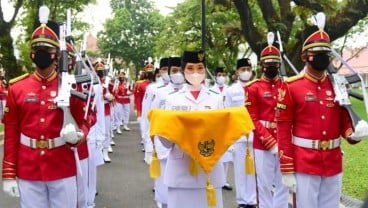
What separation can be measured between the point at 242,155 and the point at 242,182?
435 millimetres

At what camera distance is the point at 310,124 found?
215 inches

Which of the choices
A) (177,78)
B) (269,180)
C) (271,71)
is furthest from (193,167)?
(177,78)

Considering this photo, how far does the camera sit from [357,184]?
9.04 meters

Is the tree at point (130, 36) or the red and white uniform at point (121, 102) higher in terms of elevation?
the tree at point (130, 36)

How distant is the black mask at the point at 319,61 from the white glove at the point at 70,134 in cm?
233

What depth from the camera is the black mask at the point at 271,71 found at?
24.6 feet

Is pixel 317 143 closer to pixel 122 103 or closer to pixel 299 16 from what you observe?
pixel 299 16

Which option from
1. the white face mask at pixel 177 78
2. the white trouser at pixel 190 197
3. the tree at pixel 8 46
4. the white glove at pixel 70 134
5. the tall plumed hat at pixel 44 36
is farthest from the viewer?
the tree at pixel 8 46

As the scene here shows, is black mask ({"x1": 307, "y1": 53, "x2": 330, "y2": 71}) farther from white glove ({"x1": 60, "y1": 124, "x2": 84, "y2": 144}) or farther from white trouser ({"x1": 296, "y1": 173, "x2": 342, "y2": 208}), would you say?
white glove ({"x1": 60, "y1": 124, "x2": 84, "y2": 144})

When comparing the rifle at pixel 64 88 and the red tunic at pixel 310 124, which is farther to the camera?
the red tunic at pixel 310 124

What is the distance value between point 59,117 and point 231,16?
2174 cm

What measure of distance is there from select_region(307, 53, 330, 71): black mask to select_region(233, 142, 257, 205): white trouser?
288 centimetres

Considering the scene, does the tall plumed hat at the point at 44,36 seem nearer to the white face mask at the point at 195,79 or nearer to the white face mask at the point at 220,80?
the white face mask at the point at 195,79

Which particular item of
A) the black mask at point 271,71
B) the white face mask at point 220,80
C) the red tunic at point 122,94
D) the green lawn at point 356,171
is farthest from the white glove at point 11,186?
the red tunic at point 122,94
